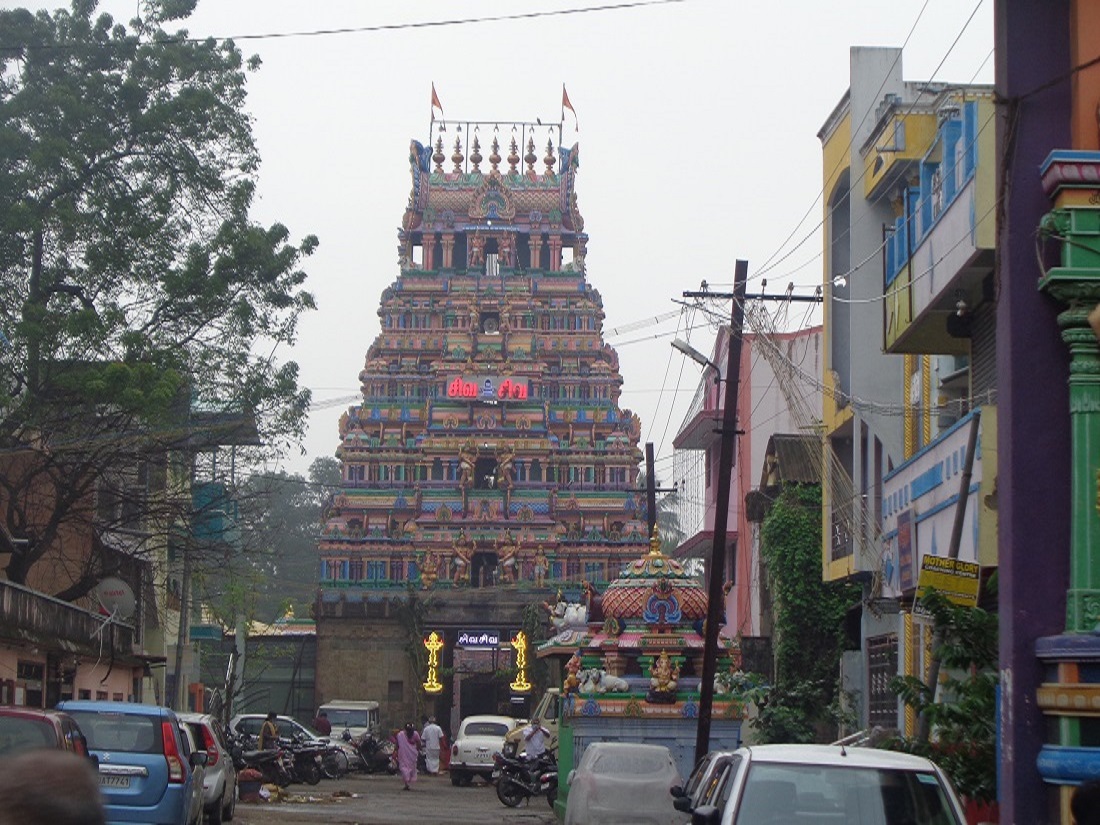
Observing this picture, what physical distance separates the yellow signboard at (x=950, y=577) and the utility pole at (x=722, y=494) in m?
10.3

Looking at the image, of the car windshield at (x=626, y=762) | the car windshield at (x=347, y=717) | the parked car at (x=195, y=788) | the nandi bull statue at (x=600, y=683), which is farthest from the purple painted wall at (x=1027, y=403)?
the car windshield at (x=347, y=717)

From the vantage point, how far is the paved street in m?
24.4

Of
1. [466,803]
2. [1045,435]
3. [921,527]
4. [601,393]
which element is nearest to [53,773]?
[1045,435]

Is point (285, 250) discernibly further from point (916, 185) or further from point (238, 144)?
point (916, 185)

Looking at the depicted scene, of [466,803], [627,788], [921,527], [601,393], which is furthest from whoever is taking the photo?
[601,393]

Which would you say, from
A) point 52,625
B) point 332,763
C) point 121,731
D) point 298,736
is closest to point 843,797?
point 121,731

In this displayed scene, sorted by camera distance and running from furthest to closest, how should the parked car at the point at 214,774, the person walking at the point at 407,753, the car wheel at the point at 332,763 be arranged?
the car wheel at the point at 332,763
the person walking at the point at 407,753
the parked car at the point at 214,774

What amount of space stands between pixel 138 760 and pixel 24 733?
3.34m

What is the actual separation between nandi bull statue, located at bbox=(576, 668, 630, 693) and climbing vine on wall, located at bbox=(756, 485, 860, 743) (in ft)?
7.66

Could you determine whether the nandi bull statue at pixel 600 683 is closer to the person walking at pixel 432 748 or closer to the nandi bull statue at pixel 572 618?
the nandi bull statue at pixel 572 618

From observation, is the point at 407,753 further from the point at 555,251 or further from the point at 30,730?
the point at 555,251

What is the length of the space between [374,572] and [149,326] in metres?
A: 39.0

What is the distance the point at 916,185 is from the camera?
21.0 meters

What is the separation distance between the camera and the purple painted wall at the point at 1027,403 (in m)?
12.1
